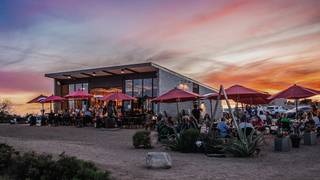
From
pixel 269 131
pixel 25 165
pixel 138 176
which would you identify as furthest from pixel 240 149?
pixel 269 131

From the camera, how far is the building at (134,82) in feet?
111

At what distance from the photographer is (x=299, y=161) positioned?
12.3 metres

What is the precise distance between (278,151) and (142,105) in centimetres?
2053

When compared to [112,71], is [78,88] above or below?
below

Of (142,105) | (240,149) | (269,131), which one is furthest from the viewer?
(142,105)

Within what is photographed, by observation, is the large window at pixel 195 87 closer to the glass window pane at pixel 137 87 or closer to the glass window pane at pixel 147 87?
the glass window pane at pixel 147 87

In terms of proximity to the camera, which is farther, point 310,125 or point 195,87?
point 195,87

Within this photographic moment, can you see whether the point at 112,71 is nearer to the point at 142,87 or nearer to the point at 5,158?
the point at 142,87

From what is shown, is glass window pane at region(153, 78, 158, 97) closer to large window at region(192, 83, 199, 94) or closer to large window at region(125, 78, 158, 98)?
large window at region(125, 78, 158, 98)

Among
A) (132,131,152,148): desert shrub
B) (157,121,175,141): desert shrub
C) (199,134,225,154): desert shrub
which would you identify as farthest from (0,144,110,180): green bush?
(157,121,175,141): desert shrub

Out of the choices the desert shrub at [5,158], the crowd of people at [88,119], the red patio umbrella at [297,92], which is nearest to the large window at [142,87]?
the crowd of people at [88,119]

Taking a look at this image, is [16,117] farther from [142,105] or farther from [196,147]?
[196,147]

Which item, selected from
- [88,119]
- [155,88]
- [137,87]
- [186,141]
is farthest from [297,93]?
[137,87]

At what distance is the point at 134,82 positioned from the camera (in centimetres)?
3550
